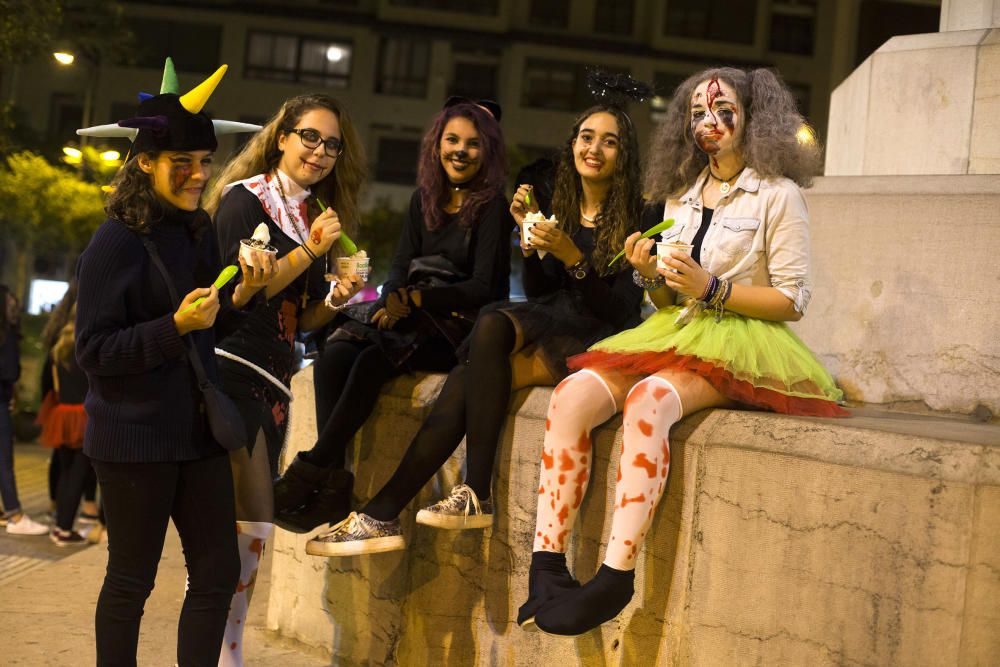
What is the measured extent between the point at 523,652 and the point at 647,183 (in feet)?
5.66

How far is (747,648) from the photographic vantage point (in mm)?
3166

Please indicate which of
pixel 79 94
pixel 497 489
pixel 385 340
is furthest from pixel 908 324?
pixel 79 94

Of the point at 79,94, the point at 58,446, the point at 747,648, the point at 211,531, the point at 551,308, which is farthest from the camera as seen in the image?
the point at 79,94

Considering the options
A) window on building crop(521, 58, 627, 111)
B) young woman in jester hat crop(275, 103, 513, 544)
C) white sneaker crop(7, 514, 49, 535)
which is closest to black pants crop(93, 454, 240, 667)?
young woman in jester hat crop(275, 103, 513, 544)

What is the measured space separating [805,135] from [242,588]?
2481mm

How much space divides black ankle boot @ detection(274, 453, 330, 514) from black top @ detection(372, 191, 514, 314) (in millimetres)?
689

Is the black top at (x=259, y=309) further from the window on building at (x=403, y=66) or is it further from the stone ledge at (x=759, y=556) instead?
the window on building at (x=403, y=66)

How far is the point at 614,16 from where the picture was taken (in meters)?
36.2

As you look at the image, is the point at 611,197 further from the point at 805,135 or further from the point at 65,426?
the point at 65,426

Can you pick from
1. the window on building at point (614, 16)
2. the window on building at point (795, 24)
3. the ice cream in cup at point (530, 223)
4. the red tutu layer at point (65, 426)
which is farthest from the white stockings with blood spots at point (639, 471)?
the window on building at point (795, 24)

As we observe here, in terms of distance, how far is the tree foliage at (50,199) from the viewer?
20812mm

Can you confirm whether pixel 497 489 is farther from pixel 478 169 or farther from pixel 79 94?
pixel 79 94

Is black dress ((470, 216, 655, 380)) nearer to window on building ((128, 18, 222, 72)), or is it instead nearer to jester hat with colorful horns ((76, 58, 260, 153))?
jester hat with colorful horns ((76, 58, 260, 153))

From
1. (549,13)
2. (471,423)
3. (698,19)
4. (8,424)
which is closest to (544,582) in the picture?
(471,423)
